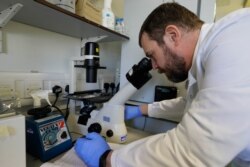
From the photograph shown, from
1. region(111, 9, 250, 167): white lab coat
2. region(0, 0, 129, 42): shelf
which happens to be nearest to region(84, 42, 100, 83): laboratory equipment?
region(0, 0, 129, 42): shelf

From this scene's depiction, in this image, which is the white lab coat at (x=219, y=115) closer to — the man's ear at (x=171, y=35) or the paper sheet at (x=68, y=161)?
the man's ear at (x=171, y=35)

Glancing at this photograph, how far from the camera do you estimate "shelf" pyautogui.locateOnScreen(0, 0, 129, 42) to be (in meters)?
0.76

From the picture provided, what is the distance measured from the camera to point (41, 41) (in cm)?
115

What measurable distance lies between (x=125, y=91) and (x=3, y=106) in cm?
57

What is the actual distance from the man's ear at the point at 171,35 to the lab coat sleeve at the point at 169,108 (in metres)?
0.48

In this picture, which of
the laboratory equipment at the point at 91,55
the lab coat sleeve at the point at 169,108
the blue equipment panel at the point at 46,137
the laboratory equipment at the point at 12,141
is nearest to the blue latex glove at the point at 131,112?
the lab coat sleeve at the point at 169,108

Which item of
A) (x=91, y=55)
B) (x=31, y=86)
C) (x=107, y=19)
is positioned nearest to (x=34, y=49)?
(x=31, y=86)

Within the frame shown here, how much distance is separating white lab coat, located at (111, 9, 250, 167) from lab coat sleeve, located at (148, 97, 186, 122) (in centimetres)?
59

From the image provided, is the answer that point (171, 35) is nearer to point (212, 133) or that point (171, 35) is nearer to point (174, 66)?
point (174, 66)

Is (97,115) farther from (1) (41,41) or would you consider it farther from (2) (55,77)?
(1) (41,41)

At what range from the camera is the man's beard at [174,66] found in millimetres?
725

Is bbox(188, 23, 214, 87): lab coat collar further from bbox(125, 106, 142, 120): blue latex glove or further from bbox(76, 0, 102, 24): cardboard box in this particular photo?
bbox(76, 0, 102, 24): cardboard box

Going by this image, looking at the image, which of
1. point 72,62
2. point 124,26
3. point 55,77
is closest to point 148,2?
point 124,26

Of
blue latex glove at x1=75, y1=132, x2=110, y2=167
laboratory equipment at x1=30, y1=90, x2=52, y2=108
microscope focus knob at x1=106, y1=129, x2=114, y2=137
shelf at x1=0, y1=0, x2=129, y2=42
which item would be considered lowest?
microscope focus knob at x1=106, y1=129, x2=114, y2=137
